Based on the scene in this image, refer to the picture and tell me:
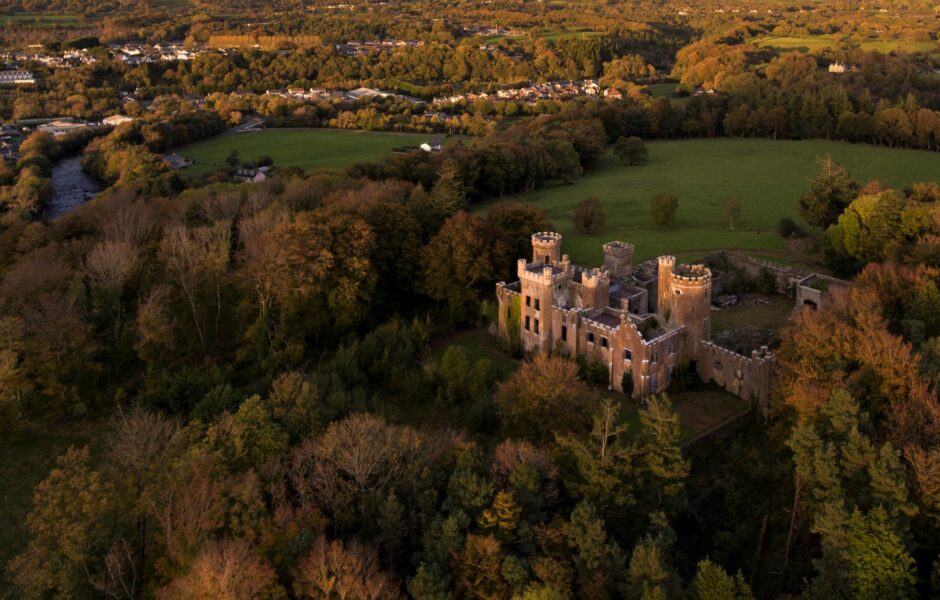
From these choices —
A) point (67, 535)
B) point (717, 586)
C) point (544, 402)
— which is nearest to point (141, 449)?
point (67, 535)

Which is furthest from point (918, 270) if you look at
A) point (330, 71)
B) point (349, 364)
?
point (330, 71)

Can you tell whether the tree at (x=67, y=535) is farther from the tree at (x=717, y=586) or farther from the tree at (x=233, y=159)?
the tree at (x=233, y=159)

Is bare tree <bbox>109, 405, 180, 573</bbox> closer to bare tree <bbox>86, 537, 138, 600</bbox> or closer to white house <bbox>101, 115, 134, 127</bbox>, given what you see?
bare tree <bbox>86, 537, 138, 600</bbox>

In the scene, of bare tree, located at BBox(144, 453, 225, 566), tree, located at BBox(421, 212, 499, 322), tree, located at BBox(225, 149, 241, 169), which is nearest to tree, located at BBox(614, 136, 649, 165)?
tree, located at BBox(225, 149, 241, 169)

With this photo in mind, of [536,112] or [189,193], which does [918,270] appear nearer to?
[189,193]

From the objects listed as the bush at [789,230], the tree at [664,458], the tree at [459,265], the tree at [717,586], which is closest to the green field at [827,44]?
the bush at [789,230]
